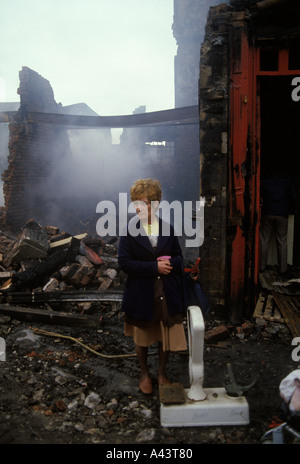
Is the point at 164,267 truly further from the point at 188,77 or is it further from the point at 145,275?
the point at 188,77

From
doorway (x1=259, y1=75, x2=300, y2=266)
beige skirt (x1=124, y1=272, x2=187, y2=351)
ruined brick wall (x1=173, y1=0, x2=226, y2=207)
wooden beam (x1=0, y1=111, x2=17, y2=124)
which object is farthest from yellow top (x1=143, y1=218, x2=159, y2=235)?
ruined brick wall (x1=173, y1=0, x2=226, y2=207)

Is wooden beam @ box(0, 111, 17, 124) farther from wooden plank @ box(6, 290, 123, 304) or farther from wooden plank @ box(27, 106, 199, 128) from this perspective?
wooden plank @ box(6, 290, 123, 304)

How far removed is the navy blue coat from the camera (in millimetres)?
2871

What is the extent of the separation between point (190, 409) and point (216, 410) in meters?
0.21

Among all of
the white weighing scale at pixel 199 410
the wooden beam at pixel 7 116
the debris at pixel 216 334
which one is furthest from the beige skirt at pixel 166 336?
the wooden beam at pixel 7 116

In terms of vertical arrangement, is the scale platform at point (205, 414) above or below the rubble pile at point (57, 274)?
below

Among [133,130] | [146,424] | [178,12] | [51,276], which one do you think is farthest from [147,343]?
[133,130]

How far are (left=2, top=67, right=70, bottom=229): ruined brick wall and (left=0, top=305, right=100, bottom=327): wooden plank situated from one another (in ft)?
19.2

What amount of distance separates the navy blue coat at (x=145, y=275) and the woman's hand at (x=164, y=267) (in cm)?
3

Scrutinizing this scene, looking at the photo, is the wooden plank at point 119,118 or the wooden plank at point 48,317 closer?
the wooden plank at point 48,317

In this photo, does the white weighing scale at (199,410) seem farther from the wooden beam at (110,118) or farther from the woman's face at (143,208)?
the wooden beam at (110,118)

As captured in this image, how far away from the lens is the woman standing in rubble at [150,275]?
2881 millimetres
